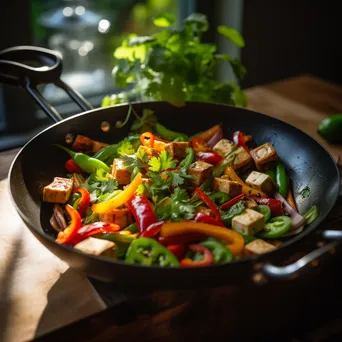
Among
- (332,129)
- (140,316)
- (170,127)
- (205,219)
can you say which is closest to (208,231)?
(205,219)

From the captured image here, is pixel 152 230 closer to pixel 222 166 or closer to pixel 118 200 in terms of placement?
pixel 118 200

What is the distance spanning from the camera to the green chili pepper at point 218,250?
3.75ft

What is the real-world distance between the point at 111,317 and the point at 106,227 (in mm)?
228

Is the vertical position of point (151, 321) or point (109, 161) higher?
point (109, 161)

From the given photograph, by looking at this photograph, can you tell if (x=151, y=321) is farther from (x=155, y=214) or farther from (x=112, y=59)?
(x=112, y=59)

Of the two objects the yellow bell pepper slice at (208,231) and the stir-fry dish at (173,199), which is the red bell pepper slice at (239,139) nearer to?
the stir-fry dish at (173,199)

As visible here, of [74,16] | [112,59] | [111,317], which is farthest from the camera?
[112,59]

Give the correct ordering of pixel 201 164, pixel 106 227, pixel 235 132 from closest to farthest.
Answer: pixel 106 227, pixel 201 164, pixel 235 132

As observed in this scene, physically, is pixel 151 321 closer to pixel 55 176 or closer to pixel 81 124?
pixel 55 176

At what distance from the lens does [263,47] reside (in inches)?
118

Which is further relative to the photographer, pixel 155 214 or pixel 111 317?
pixel 155 214

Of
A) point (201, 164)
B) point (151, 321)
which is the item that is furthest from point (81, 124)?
point (151, 321)

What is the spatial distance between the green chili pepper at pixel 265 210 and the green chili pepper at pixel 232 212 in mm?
50

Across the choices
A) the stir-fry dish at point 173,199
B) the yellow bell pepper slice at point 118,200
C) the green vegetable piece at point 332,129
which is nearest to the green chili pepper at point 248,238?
the stir-fry dish at point 173,199
